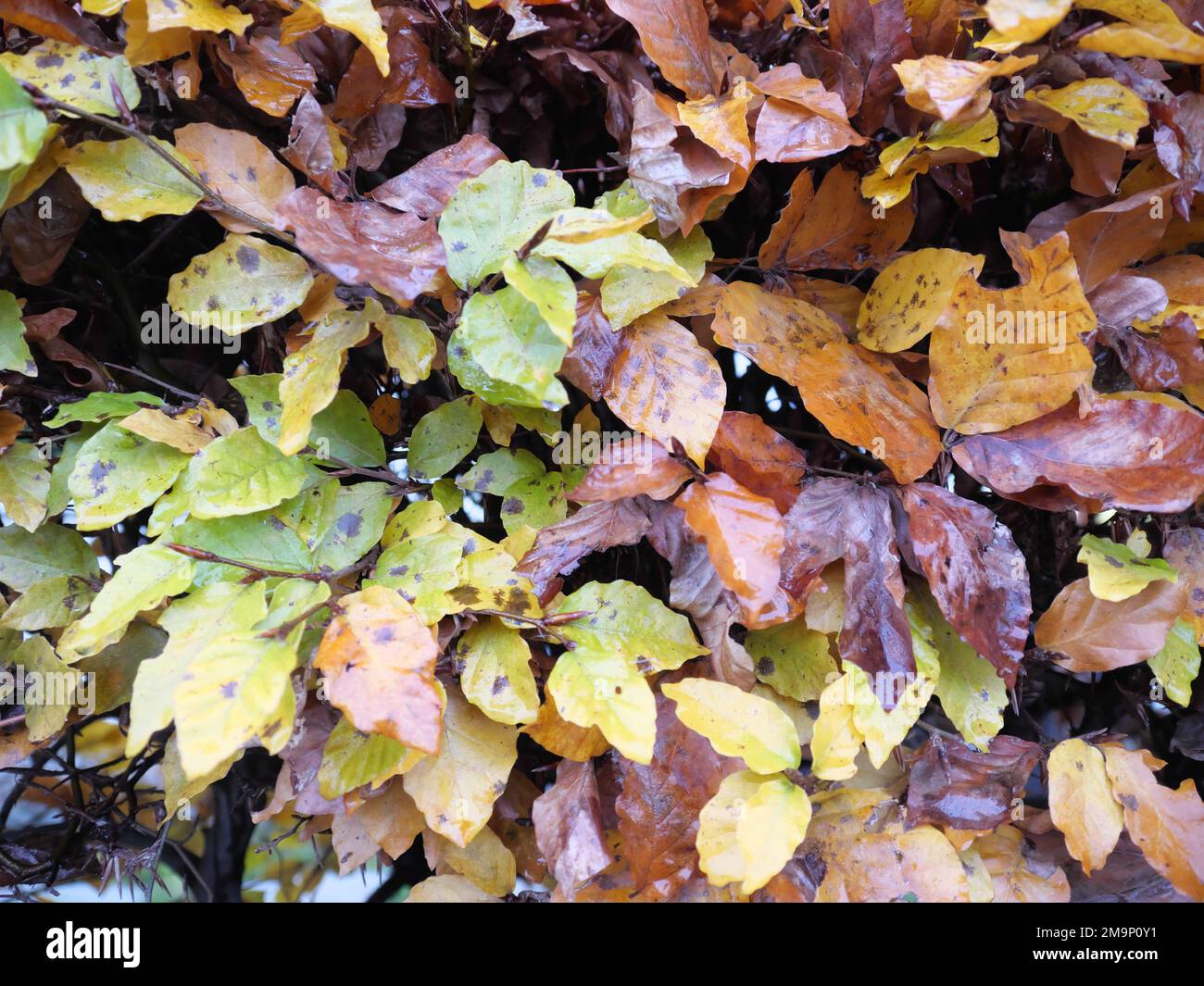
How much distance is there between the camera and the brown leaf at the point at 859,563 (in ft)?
1.79

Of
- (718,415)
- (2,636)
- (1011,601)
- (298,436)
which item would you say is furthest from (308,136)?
(1011,601)

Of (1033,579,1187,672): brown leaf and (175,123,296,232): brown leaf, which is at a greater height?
(175,123,296,232): brown leaf

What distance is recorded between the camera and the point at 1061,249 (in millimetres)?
528

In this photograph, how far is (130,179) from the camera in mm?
560

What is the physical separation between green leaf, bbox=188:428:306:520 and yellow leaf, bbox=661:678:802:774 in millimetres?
289

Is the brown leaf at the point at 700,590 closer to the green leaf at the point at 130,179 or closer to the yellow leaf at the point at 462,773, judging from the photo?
the yellow leaf at the point at 462,773

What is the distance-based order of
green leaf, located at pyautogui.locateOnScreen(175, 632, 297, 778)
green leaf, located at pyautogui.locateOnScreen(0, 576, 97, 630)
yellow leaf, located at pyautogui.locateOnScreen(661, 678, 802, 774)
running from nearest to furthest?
green leaf, located at pyautogui.locateOnScreen(175, 632, 297, 778), yellow leaf, located at pyautogui.locateOnScreen(661, 678, 802, 774), green leaf, located at pyautogui.locateOnScreen(0, 576, 97, 630)

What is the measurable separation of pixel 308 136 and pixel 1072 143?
54 cm

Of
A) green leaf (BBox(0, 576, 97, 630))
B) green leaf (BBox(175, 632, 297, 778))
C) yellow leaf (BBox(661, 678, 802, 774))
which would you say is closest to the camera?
green leaf (BBox(175, 632, 297, 778))

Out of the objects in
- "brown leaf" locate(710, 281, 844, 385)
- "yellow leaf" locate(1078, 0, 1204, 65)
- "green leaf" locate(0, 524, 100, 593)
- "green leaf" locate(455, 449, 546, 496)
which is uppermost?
"yellow leaf" locate(1078, 0, 1204, 65)

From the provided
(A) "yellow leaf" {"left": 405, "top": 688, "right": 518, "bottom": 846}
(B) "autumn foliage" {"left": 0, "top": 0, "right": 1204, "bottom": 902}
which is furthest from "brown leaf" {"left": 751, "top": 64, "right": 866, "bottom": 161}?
(A) "yellow leaf" {"left": 405, "top": 688, "right": 518, "bottom": 846}

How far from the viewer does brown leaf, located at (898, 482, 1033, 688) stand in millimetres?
545

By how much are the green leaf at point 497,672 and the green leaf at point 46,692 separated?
304mm

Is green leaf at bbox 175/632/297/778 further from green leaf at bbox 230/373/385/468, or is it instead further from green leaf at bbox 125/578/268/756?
green leaf at bbox 230/373/385/468
